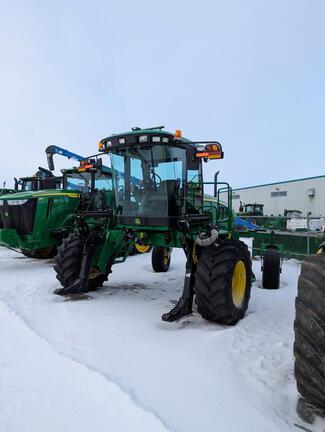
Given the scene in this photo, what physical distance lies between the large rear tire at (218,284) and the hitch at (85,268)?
78.7 inches

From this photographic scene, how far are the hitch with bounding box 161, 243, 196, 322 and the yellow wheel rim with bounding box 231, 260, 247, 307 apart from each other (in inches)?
24.9

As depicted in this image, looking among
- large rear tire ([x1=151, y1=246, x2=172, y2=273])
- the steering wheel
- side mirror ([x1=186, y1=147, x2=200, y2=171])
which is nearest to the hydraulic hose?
side mirror ([x1=186, y1=147, x2=200, y2=171])

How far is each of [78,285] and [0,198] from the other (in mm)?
4645

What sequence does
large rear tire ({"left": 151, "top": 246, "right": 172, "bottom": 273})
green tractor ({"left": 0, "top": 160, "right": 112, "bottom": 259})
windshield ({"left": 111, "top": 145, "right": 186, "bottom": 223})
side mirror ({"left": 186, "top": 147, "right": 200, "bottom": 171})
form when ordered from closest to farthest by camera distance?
side mirror ({"left": 186, "top": 147, "right": 200, "bottom": 171})
windshield ({"left": 111, "top": 145, "right": 186, "bottom": 223})
large rear tire ({"left": 151, "top": 246, "right": 172, "bottom": 273})
green tractor ({"left": 0, "top": 160, "right": 112, "bottom": 259})

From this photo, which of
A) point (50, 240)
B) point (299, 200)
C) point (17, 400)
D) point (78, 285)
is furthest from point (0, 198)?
point (299, 200)

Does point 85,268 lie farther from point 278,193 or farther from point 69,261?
point 278,193

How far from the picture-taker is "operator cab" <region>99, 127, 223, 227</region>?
5.25 metres

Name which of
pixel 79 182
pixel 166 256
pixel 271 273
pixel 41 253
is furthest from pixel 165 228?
pixel 41 253

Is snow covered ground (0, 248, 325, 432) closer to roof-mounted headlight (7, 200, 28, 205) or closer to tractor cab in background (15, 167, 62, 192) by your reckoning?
roof-mounted headlight (7, 200, 28, 205)

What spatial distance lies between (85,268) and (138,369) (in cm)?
306

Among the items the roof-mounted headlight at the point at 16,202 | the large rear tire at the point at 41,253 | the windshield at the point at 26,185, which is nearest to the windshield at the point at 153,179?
the roof-mounted headlight at the point at 16,202

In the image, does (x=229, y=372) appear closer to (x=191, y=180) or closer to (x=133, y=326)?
(x=133, y=326)

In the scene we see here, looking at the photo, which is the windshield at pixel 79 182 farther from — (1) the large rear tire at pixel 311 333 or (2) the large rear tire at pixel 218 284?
(1) the large rear tire at pixel 311 333

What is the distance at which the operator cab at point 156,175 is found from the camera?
5254mm
